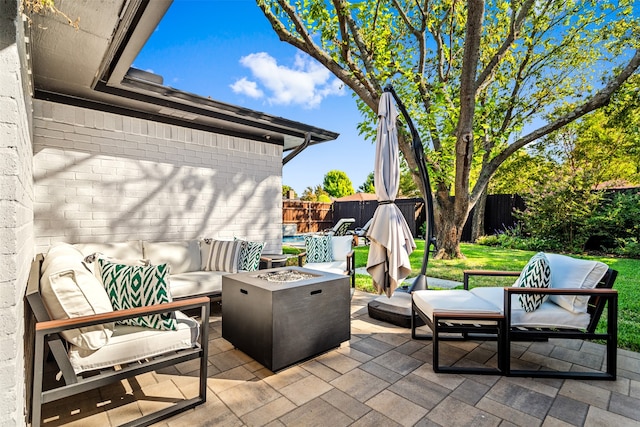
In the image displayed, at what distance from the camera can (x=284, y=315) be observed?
8.30 ft

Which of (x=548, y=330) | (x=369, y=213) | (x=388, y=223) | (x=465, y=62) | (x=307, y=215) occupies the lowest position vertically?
(x=548, y=330)

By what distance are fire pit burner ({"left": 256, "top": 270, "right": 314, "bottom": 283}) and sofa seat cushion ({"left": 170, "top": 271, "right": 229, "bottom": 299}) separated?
1.02 meters

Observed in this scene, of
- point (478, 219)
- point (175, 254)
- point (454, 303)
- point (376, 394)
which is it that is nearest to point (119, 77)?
point (175, 254)

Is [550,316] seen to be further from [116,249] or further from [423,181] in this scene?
[116,249]

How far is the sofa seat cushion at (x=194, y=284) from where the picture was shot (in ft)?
11.8

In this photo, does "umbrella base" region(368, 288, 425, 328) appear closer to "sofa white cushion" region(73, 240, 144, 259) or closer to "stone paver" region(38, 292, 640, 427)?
"stone paver" region(38, 292, 640, 427)

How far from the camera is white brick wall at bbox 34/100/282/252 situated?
3797mm

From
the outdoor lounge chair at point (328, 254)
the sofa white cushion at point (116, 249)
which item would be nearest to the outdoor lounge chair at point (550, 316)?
the outdoor lounge chair at point (328, 254)

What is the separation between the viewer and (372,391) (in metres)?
2.29

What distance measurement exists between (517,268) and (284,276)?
5430mm

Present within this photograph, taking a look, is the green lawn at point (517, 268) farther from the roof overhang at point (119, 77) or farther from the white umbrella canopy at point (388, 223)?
the roof overhang at point (119, 77)

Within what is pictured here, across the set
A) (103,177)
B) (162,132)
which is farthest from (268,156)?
(103,177)

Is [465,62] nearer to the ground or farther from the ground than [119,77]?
farther from the ground

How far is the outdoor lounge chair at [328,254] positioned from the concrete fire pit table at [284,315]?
5.56 feet
